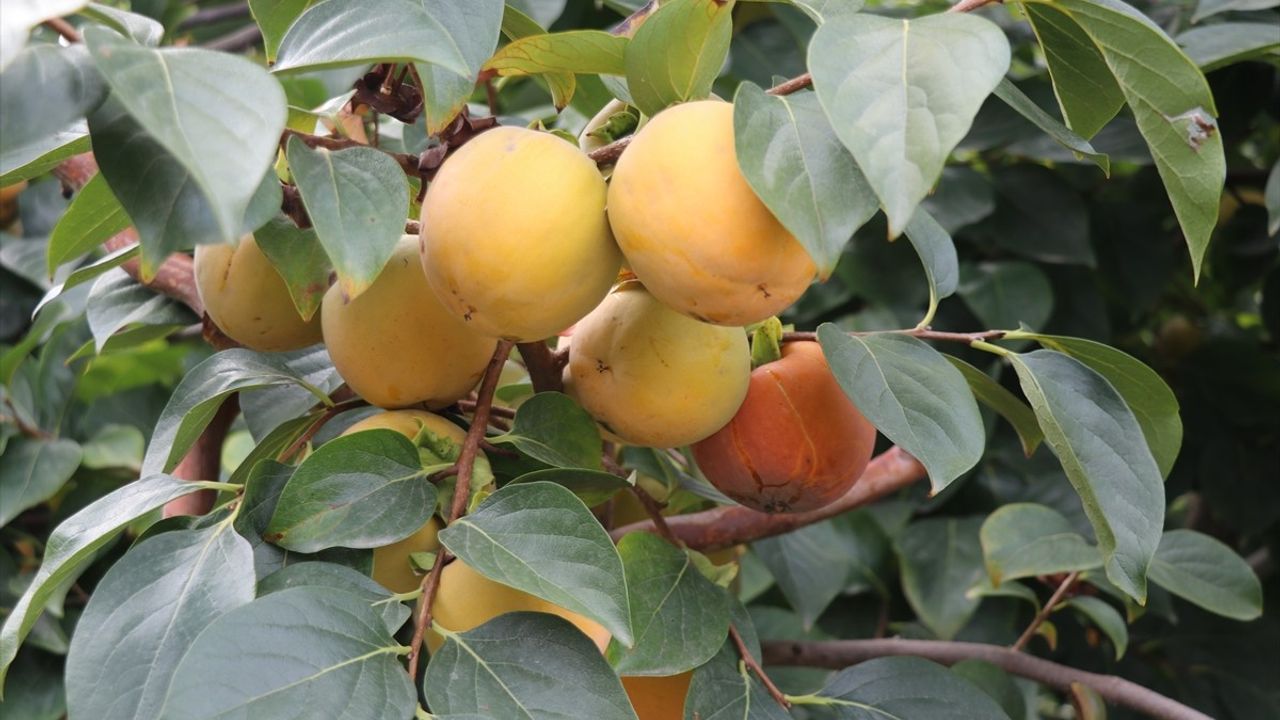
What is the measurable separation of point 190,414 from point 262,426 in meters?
0.14

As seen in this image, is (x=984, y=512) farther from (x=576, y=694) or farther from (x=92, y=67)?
(x=92, y=67)

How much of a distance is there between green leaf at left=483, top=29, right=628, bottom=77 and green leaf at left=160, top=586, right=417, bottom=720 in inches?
10.6

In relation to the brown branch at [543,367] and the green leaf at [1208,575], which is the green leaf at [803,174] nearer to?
the brown branch at [543,367]

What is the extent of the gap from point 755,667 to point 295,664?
0.28 metres

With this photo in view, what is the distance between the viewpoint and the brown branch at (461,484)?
1.61 feet

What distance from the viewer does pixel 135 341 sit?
34.9 inches

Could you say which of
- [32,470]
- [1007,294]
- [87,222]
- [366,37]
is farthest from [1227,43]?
[32,470]

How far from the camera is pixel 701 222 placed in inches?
17.7

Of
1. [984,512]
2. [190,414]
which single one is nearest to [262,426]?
[190,414]

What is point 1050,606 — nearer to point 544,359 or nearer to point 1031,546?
point 1031,546

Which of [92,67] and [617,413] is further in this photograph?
[617,413]

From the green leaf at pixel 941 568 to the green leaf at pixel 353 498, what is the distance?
2.17 ft

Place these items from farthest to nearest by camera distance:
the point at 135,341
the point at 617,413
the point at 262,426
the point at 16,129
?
1. the point at 135,341
2. the point at 262,426
3. the point at 617,413
4. the point at 16,129

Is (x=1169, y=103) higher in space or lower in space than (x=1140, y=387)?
higher
